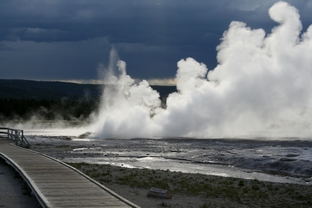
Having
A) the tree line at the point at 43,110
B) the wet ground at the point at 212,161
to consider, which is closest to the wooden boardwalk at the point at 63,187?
the wet ground at the point at 212,161

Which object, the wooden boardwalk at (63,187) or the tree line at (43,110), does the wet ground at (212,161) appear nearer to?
the wooden boardwalk at (63,187)

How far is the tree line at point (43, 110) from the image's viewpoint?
110562mm

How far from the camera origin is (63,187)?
52.6ft

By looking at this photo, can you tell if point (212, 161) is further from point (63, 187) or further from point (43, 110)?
point (43, 110)

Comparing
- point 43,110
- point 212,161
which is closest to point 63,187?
point 212,161

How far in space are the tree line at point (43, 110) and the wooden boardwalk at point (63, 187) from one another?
3480 inches

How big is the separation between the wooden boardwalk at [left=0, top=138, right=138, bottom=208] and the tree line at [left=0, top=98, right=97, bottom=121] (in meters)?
88.4

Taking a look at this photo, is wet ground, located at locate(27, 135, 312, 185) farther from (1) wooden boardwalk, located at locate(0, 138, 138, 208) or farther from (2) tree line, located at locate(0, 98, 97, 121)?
(2) tree line, located at locate(0, 98, 97, 121)

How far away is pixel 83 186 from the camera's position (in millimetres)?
16359

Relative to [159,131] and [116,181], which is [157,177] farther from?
[159,131]

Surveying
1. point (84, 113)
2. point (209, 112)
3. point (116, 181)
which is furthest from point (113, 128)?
point (84, 113)

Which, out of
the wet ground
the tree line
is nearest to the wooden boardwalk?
the wet ground

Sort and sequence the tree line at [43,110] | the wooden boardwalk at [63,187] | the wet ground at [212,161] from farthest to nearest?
the tree line at [43,110] < the wet ground at [212,161] < the wooden boardwalk at [63,187]

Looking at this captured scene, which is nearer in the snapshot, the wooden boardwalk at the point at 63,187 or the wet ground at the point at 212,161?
the wooden boardwalk at the point at 63,187
